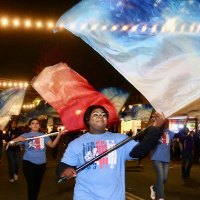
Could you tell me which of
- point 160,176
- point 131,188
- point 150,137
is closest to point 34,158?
point 160,176

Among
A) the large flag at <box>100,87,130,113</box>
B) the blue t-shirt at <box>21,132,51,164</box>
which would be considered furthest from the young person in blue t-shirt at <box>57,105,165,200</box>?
the large flag at <box>100,87,130,113</box>

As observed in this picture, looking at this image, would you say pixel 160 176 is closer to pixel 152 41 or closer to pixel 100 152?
pixel 100 152

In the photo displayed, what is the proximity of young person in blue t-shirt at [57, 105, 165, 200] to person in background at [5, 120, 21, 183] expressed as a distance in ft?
27.0

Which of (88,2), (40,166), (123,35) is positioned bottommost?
(40,166)

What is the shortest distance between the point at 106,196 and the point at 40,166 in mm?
4180

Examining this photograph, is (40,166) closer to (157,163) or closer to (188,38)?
(157,163)

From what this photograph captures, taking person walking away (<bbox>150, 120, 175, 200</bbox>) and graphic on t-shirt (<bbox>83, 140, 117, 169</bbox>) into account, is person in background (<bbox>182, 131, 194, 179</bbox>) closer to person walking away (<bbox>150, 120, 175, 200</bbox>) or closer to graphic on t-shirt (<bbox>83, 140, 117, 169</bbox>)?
person walking away (<bbox>150, 120, 175, 200</bbox>)

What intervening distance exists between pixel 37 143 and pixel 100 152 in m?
4.22

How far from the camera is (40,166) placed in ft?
26.8

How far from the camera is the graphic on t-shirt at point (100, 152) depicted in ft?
14.1

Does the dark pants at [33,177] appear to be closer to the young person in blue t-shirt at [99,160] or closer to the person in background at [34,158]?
the person in background at [34,158]

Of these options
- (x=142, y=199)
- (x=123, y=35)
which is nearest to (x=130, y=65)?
(x=123, y=35)

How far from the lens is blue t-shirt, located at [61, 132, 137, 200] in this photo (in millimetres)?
4223

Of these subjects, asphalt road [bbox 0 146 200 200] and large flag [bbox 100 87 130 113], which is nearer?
asphalt road [bbox 0 146 200 200]
